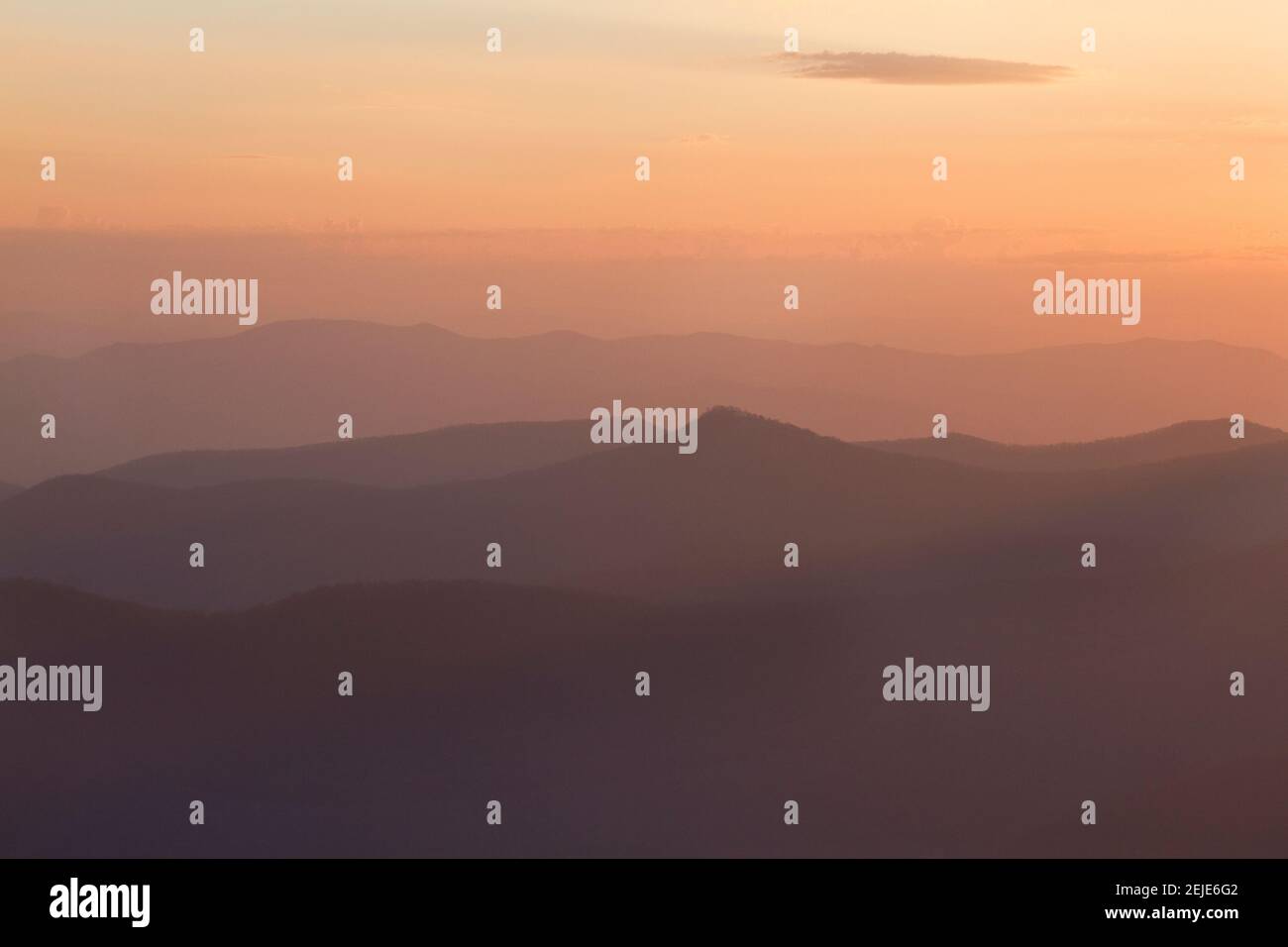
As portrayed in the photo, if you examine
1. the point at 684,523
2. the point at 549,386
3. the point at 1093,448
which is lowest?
the point at 684,523

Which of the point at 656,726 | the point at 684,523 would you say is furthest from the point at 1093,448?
the point at 656,726

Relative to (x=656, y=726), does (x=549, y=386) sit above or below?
above

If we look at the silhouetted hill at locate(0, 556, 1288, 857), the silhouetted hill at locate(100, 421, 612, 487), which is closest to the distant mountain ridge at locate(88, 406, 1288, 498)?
the silhouetted hill at locate(100, 421, 612, 487)

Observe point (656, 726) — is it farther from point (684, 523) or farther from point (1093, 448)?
point (1093, 448)

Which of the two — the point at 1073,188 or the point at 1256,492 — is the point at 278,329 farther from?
the point at 1256,492
